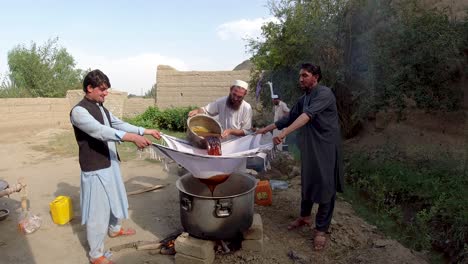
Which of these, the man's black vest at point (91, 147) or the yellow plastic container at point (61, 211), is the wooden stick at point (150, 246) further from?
the yellow plastic container at point (61, 211)

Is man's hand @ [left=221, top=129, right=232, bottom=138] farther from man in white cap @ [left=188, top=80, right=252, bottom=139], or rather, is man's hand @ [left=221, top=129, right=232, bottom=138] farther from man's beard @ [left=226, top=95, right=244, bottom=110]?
man's beard @ [left=226, top=95, right=244, bottom=110]

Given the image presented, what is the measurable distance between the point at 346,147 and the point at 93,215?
627 cm

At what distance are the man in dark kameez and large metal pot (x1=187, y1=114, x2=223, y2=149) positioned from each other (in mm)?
480

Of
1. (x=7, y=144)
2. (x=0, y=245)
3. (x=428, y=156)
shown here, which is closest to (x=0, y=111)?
(x=7, y=144)

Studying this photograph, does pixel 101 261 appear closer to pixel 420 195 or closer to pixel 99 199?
pixel 99 199

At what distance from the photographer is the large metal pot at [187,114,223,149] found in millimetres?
3381

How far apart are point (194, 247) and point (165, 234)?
3.03 ft

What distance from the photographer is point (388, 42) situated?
21.0 ft

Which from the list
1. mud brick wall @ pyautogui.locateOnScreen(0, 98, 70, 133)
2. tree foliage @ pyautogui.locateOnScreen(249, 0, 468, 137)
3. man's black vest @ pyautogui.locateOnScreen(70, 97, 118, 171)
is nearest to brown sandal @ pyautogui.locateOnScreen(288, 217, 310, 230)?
man's black vest @ pyautogui.locateOnScreen(70, 97, 118, 171)

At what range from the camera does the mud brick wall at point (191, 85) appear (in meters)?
13.6

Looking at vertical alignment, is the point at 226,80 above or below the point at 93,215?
above

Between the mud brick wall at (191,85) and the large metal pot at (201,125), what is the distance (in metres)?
9.70

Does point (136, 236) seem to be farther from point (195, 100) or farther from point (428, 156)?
point (195, 100)

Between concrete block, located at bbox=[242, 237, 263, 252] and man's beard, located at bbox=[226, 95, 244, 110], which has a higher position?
man's beard, located at bbox=[226, 95, 244, 110]
